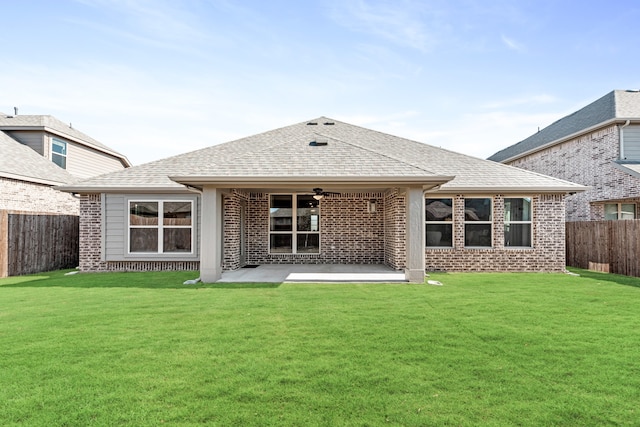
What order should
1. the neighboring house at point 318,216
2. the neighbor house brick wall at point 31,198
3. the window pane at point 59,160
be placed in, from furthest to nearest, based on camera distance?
the window pane at point 59,160
the neighbor house brick wall at point 31,198
the neighboring house at point 318,216

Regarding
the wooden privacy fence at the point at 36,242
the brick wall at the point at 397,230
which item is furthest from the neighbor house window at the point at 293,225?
the wooden privacy fence at the point at 36,242

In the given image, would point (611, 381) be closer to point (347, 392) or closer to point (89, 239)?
point (347, 392)

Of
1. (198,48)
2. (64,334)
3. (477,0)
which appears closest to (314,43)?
(198,48)

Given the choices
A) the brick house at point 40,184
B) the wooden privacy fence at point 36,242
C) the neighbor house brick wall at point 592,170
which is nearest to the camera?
the wooden privacy fence at point 36,242

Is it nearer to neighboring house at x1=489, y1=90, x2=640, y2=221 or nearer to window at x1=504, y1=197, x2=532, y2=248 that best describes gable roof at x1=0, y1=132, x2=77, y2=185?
window at x1=504, y1=197, x2=532, y2=248

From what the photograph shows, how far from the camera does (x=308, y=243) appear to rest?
13109 mm

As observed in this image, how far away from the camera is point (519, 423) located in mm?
2867

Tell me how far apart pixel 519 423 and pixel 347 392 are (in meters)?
1.47

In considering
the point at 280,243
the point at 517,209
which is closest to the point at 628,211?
the point at 517,209

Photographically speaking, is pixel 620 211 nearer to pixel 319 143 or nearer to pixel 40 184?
pixel 319 143

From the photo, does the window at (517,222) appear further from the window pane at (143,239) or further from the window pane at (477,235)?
the window pane at (143,239)

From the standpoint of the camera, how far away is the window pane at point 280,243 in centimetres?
1310

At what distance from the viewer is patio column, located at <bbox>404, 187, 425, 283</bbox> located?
29.9 feet

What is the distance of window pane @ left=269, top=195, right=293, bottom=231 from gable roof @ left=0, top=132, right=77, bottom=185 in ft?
32.6
